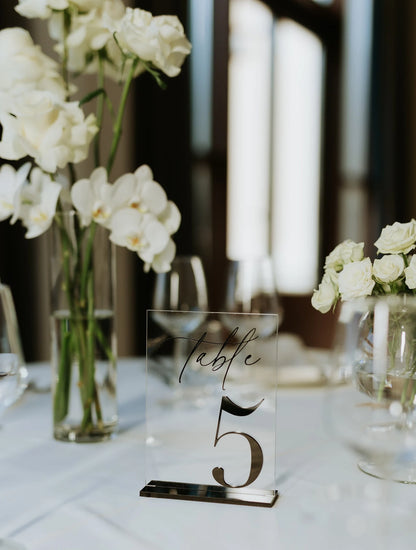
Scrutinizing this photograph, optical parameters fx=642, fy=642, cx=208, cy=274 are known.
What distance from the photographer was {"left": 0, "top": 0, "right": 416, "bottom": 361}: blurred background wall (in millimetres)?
3553

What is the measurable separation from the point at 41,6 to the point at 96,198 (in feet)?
0.84

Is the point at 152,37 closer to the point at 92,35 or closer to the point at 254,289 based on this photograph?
the point at 92,35

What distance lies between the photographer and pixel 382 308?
566 millimetres

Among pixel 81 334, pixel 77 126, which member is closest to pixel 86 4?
pixel 77 126

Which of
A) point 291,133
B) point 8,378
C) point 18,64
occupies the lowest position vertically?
point 8,378

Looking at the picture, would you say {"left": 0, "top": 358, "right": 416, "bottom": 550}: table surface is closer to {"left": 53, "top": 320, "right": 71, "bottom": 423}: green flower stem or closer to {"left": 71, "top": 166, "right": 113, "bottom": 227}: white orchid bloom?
{"left": 53, "top": 320, "right": 71, "bottom": 423}: green flower stem

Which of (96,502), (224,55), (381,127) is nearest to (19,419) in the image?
(96,502)

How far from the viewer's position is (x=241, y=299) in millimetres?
1208

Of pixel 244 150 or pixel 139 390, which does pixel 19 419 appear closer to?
pixel 139 390

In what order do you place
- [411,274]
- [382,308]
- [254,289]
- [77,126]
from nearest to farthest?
[382,308], [411,274], [77,126], [254,289]

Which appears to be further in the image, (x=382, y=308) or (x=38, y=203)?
(x=38, y=203)

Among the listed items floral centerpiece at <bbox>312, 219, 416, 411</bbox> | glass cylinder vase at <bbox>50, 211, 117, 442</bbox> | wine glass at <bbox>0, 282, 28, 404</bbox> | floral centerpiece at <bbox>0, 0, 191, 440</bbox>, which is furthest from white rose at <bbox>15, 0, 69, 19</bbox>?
floral centerpiece at <bbox>312, 219, 416, 411</bbox>

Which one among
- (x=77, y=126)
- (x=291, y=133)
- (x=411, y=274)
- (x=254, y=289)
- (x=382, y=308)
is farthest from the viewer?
(x=291, y=133)

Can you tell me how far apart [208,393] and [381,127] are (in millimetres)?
3658
